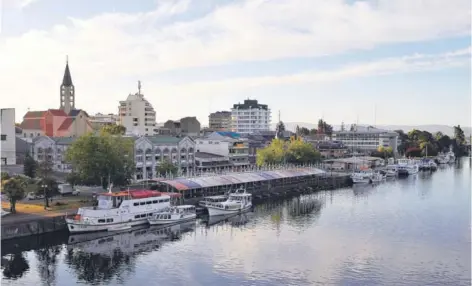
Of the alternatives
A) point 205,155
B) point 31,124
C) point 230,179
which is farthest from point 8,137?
point 230,179

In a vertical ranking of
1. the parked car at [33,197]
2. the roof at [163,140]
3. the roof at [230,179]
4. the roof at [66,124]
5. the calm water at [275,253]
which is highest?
the roof at [66,124]

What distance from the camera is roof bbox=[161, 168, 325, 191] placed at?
3701cm

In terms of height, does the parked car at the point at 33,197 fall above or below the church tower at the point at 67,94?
below

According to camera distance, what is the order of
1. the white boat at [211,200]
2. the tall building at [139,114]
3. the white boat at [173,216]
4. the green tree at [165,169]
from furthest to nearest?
the tall building at [139,114]
the green tree at [165,169]
the white boat at [211,200]
the white boat at [173,216]

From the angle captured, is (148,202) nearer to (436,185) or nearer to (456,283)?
(456,283)

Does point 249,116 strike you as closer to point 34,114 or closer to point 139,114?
point 139,114

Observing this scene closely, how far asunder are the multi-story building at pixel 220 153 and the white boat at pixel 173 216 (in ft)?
71.0

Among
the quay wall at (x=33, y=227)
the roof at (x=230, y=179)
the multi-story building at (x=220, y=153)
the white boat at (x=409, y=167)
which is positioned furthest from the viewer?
the white boat at (x=409, y=167)

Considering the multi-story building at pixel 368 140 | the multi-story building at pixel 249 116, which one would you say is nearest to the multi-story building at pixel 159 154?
the multi-story building at pixel 368 140

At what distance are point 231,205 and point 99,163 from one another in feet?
30.7

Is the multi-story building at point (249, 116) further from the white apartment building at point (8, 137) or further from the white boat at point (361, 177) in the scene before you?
the white apartment building at point (8, 137)

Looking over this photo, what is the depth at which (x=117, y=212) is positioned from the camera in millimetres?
29062

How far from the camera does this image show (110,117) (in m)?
111

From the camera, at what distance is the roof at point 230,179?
37013mm
